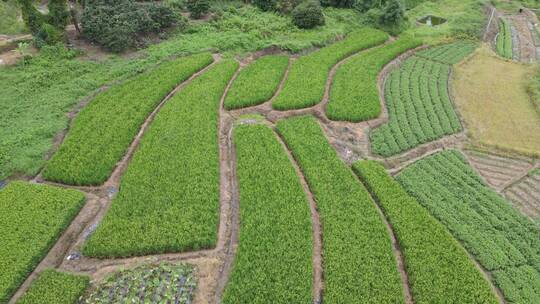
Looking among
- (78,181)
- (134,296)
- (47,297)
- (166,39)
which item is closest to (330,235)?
(134,296)

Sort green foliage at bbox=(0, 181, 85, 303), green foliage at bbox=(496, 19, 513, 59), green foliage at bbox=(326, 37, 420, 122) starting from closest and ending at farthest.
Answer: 1. green foliage at bbox=(0, 181, 85, 303)
2. green foliage at bbox=(326, 37, 420, 122)
3. green foliage at bbox=(496, 19, 513, 59)

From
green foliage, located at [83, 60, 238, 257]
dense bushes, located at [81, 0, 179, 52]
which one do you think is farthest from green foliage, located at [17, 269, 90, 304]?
dense bushes, located at [81, 0, 179, 52]

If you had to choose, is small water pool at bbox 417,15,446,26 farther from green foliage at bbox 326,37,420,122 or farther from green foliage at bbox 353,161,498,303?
green foliage at bbox 353,161,498,303

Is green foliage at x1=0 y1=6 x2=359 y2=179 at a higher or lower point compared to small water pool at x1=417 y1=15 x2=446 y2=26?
higher

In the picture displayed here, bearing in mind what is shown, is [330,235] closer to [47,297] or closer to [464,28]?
[47,297]

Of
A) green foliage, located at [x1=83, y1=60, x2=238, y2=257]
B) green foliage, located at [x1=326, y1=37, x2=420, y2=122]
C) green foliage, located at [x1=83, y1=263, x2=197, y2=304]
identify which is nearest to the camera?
green foliage, located at [x1=83, y1=263, x2=197, y2=304]

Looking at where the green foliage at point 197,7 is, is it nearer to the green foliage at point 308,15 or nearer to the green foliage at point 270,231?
the green foliage at point 308,15

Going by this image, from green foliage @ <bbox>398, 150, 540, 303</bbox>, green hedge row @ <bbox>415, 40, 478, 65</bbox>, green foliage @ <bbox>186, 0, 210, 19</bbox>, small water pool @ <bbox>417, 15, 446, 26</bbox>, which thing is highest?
green foliage @ <bbox>186, 0, 210, 19</bbox>

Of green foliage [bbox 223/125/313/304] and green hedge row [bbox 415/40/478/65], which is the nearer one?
green foliage [bbox 223/125/313/304]
